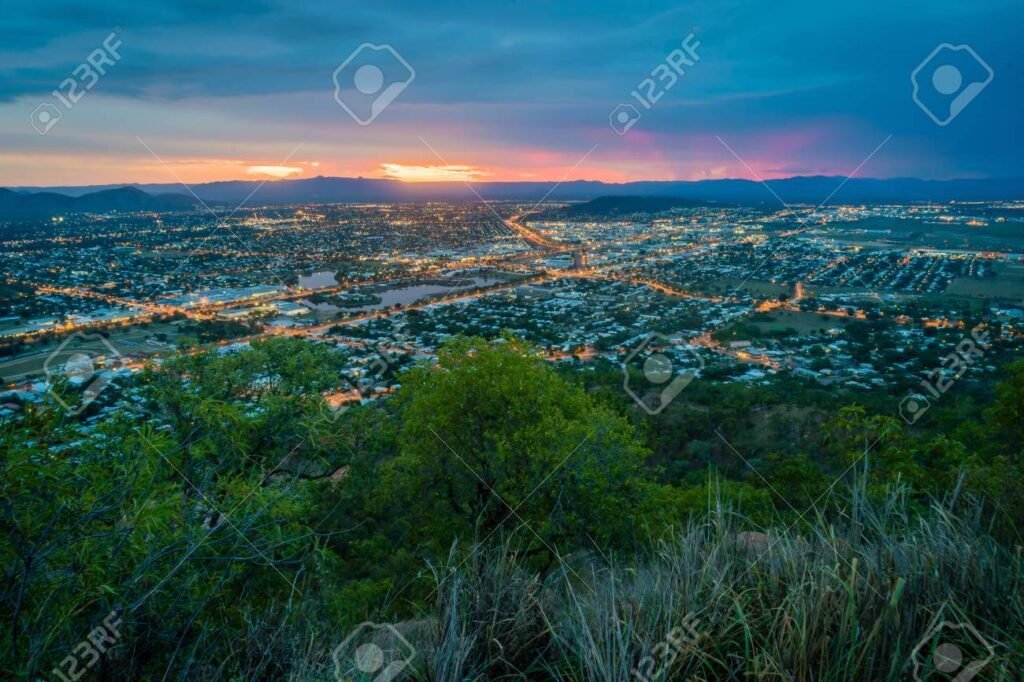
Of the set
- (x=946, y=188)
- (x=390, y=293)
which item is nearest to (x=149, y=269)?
(x=390, y=293)

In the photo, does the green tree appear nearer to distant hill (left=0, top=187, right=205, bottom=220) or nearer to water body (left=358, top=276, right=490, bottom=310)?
water body (left=358, top=276, right=490, bottom=310)

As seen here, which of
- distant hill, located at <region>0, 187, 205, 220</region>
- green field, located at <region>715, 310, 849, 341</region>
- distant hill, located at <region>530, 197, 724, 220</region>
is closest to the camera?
green field, located at <region>715, 310, 849, 341</region>

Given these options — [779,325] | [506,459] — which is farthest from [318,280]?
[506,459]

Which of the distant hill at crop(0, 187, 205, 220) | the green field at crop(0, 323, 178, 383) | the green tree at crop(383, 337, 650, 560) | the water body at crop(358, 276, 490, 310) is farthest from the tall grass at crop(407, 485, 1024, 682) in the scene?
the distant hill at crop(0, 187, 205, 220)

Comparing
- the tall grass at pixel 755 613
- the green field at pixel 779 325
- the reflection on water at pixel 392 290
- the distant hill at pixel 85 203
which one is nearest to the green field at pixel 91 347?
the reflection on water at pixel 392 290

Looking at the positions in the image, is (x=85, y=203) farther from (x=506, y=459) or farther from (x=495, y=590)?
(x=495, y=590)

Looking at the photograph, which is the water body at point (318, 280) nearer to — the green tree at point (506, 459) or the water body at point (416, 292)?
the water body at point (416, 292)

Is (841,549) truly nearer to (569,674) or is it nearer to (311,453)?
(569,674)
